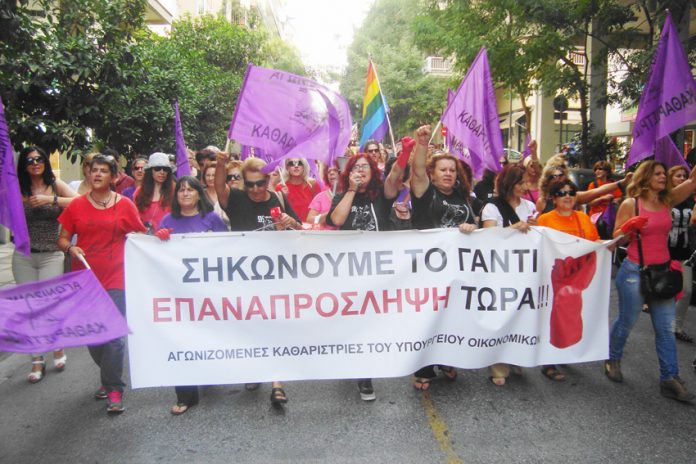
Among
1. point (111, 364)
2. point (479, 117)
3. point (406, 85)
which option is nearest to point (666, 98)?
point (479, 117)

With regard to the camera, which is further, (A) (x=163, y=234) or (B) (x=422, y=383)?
(B) (x=422, y=383)

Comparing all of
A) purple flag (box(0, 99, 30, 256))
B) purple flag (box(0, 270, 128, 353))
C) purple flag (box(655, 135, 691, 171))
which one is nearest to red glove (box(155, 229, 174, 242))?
purple flag (box(0, 270, 128, 353))

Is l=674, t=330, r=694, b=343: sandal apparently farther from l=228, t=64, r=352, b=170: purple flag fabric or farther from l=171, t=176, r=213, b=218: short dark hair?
l=171, t=176, r=213, b=218: short dark hair

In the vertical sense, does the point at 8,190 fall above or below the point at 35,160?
below

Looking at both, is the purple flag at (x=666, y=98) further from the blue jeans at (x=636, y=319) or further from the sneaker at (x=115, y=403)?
the sneaker at (x=115, y=403)

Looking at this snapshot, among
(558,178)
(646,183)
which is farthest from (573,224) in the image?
(646,183)

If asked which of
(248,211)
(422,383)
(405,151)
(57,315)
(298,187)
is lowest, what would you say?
(422,383)

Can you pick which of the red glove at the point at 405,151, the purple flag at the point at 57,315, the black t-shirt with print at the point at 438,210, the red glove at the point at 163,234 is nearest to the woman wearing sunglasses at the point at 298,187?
the black t-shirt with print at the point at 438,210

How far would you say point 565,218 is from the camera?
16.1 ft

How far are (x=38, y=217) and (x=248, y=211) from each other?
72.7 inches

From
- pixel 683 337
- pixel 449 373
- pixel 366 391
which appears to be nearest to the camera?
pixel 366 391

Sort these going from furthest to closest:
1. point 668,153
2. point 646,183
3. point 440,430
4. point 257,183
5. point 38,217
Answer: point 668,153 < point 38,217 < point 257,183 < point 646,183 < point 440,430

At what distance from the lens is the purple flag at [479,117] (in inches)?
221

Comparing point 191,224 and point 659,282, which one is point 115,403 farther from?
point 659,282
